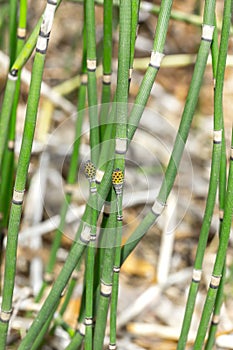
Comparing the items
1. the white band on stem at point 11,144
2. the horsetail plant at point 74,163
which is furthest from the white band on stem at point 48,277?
the white band on stem at point 11,144

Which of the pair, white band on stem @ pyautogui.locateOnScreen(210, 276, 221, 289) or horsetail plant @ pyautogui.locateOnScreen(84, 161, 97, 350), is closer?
horsetail plant @ pyautogui.locateOnScreen(84, 161, 97, 350)

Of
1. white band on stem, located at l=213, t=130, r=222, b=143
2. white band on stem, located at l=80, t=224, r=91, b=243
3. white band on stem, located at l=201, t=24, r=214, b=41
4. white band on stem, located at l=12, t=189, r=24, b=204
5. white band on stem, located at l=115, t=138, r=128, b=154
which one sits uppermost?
white band on stem, located at l=201, t=24, r=214, b=41

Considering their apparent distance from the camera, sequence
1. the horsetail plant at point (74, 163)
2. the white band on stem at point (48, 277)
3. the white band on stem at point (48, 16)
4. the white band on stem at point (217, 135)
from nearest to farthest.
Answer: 1. the white band on stem at point (48, 16)
2. the white band on stem at point (217, 135)
3. the horsetail plant at point (74, 163)
4. the white band on stem at point (48, 277)

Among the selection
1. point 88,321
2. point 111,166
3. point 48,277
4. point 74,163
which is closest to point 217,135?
point 111,166

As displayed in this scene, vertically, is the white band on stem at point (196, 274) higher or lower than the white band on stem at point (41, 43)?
lower

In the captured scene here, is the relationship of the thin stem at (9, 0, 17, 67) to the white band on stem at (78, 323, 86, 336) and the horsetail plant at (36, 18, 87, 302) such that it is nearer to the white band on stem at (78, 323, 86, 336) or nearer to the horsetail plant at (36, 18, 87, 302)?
the horsetail plant at (36, 18, 87, 302)

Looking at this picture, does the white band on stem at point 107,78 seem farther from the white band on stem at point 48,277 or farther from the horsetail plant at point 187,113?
the white band on stem at point 48,277

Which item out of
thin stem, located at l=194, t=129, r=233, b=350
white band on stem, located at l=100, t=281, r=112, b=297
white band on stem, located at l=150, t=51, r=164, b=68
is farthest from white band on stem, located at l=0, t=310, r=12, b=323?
white band on stem, located at l=150, t=51, r=164, b=68

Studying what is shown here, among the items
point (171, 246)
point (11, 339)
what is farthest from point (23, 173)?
point (171, 246)
